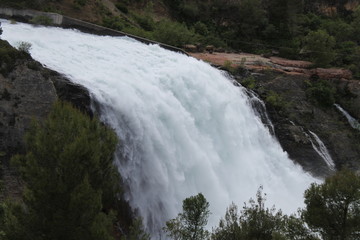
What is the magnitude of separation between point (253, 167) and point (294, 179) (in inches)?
127

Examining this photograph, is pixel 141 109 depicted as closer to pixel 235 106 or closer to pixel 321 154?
pixel 235 106

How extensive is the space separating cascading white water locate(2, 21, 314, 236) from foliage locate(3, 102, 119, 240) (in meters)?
5.21

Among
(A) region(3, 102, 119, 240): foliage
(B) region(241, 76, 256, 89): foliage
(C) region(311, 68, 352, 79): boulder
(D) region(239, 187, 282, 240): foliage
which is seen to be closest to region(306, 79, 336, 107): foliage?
(C) region(311, 68, 352, 79): boulder

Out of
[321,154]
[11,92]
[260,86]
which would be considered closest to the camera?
[11,92]

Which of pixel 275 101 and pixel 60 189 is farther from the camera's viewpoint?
pixel 275 101

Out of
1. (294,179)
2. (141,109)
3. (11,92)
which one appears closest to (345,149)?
(294,179)

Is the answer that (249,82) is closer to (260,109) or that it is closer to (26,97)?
(260,109)

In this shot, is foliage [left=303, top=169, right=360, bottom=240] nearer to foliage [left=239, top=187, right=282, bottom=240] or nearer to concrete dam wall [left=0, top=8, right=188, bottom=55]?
foliage [left=239, top=187, right=282, bottom=240]

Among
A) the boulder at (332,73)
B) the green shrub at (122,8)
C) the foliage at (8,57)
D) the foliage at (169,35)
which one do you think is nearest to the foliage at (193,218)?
the foliage at (8,57)

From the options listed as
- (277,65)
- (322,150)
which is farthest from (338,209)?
(277,65)

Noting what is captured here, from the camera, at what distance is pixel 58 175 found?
6699 millimetres

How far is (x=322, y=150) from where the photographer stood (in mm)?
23391

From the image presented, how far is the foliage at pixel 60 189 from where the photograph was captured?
659 cm

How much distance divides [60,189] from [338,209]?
23.8ft
